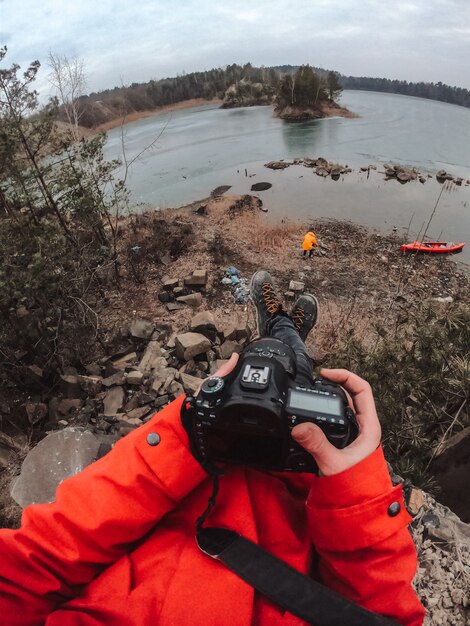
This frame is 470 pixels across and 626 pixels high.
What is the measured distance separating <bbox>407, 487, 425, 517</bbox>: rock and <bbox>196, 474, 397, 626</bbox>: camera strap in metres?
1.24

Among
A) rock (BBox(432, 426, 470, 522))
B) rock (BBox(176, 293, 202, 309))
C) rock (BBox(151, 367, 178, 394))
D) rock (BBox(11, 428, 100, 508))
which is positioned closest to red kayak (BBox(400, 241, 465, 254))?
rock (BBox(176, 293, 202, 309))

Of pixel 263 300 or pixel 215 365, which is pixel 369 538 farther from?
pixel 215 365

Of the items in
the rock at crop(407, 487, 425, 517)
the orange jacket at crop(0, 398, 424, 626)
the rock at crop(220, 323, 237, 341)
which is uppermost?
the orange jacket at crop(0, 398, 424, 626)

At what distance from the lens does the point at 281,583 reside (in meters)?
0.95

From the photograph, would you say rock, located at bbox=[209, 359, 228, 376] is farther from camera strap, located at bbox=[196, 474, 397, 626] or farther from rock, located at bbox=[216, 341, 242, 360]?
camera strap, located at bbox=[196, 474, 397, 626]

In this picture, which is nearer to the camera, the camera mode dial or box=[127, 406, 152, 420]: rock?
the camera mode dial

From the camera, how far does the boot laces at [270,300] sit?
11.0 ft

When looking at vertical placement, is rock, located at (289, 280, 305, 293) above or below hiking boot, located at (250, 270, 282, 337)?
below

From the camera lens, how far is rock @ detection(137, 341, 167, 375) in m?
4.77

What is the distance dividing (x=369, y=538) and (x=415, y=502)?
126 centimetres

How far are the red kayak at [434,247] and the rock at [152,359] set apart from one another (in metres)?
7.47

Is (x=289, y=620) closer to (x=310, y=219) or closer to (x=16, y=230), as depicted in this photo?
(x=16, y=230)

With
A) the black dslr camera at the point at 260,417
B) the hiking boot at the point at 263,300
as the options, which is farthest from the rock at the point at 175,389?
the black dslr camera at the point at 260,417

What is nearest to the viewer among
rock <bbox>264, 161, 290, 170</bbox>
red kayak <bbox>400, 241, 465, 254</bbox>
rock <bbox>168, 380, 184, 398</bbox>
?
rock <bbox>168, 380, 184, 398</bbox>
